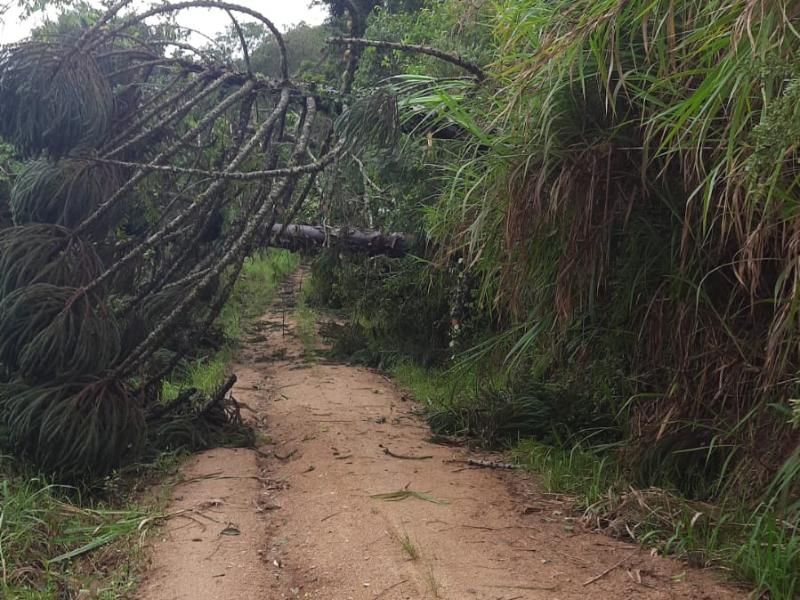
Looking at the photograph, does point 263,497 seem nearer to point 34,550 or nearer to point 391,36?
point 34,550

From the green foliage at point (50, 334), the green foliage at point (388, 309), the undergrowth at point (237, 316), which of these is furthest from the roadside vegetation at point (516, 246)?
the green foliage at point (388, 309)

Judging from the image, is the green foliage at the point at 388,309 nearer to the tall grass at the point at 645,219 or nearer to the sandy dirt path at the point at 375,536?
the sandy dirt path at the point at 375,536

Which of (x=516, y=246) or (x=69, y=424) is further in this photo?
(x=69, y=424)

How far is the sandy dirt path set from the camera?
316 cm

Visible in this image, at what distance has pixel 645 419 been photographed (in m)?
4.08

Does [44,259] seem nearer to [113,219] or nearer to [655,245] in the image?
[113,219]

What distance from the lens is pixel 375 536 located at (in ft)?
12.4

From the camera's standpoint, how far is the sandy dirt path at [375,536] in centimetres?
316

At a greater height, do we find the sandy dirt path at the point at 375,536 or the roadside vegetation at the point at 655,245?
the roadside vegetation at the point at 655,245

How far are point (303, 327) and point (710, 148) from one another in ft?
28.8

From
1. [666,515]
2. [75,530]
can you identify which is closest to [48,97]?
[75,530]

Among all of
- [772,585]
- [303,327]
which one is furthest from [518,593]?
[303,327]

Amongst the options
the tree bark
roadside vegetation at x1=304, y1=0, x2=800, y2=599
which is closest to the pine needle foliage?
roadside vegetation at x1=304, y1=0, x2=800, y2=599

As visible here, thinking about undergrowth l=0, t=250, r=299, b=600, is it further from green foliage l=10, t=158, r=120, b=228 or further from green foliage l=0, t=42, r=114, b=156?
green foliage l=0, t=42, r=114, b=156
